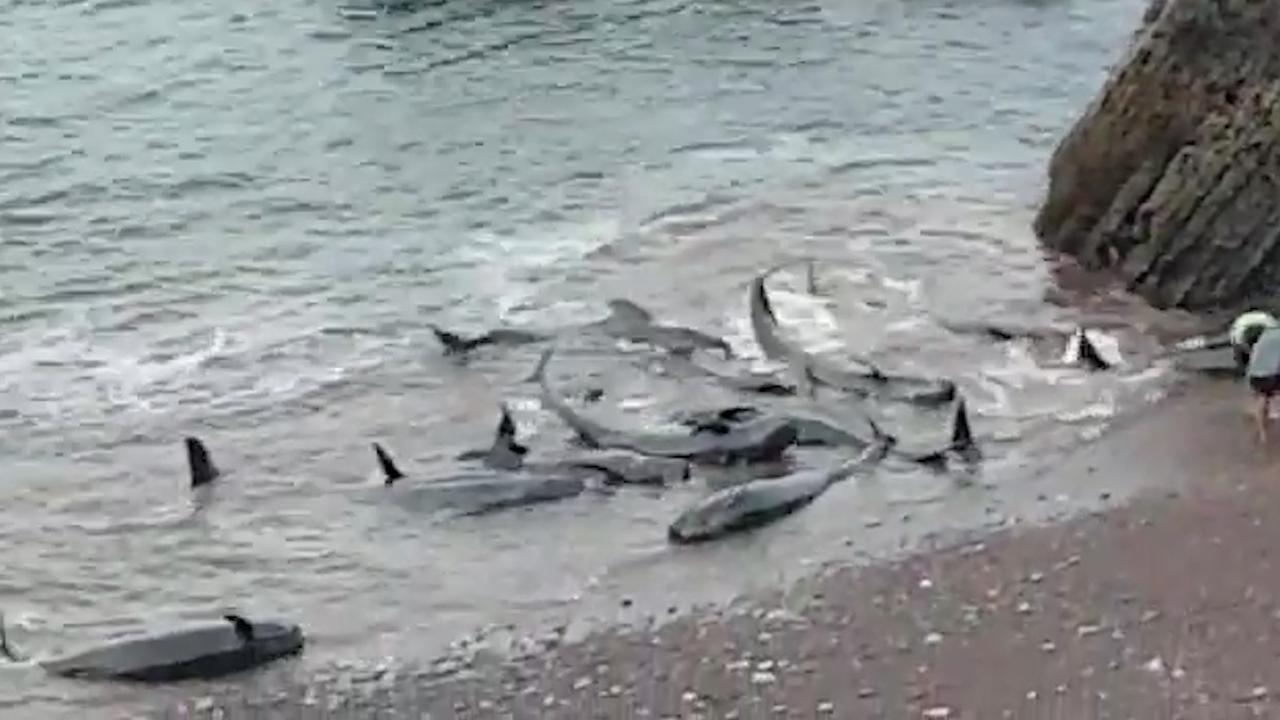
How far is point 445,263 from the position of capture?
2195cm

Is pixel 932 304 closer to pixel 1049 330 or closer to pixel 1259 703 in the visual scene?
pixel 1049 330

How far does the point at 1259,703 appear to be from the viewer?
11.0m

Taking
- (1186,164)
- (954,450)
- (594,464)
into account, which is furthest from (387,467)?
(1186,164)

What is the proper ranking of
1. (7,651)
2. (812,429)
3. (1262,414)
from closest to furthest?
(7,651) < (1262,414) < (812,429)

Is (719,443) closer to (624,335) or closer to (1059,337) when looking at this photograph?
(624,335)

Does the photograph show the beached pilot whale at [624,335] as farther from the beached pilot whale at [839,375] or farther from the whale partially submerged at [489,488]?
the whale partially submerged at [489,488]

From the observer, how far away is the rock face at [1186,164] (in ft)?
60.6

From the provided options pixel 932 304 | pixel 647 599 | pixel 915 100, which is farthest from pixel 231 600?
pixel 915 100

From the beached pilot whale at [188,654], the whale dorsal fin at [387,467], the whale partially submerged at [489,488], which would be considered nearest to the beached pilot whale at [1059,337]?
the whale partially submerged at [489,488]

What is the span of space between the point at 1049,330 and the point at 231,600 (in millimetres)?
7637

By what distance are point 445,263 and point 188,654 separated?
9.51 m

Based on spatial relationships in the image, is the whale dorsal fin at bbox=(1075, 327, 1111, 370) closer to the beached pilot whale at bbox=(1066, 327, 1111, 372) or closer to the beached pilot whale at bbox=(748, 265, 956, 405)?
the beached pilot whale at bbox=(1066, 327, 1111, 372)

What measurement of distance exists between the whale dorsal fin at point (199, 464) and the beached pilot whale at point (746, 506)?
11.8 ft

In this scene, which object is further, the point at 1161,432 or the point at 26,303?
the point at 26,303
